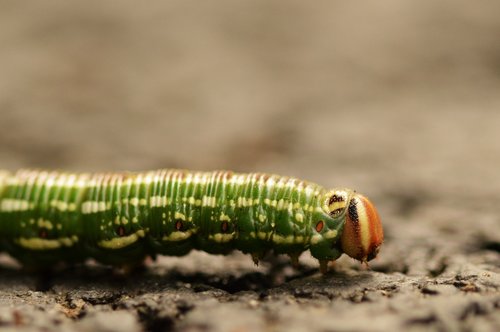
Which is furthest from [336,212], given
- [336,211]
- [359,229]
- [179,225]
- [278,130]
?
[278,130]

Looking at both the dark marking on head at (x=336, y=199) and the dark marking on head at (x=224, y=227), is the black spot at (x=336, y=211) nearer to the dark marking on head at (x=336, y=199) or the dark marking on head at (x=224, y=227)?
the dark marking on head at (x=336, y=199)

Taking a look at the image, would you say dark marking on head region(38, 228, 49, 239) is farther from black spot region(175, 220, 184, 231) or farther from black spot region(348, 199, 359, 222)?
black spot region(348, 199, 359, 222)

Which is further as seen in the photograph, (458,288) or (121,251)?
(121,251)

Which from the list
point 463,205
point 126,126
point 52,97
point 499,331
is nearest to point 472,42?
point 463,205

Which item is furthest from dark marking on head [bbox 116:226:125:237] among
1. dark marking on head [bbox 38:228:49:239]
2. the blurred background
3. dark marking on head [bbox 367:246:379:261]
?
the blurred background

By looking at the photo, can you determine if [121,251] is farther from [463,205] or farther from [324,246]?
[463,205]

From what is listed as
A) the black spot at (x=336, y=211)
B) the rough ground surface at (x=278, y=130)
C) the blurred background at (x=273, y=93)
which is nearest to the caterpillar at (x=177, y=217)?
the black spot at (x=336, y=211)

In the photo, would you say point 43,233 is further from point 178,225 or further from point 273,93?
point 273,93
